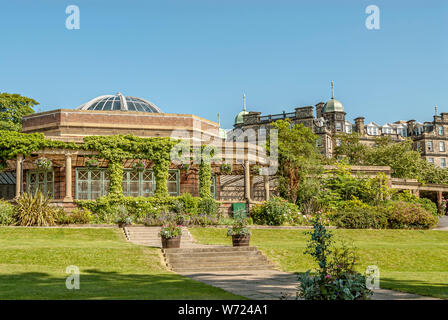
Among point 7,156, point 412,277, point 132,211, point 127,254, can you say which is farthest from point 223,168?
point 412,277

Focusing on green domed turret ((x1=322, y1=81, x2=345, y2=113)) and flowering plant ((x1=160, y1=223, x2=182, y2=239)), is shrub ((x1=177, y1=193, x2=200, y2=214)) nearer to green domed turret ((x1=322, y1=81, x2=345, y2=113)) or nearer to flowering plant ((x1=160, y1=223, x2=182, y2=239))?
flowering plant ((x1=160, y1=223, x2=182, y2=239))

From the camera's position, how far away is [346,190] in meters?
34.8

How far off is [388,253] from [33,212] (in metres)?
15.4

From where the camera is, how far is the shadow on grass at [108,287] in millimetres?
9336

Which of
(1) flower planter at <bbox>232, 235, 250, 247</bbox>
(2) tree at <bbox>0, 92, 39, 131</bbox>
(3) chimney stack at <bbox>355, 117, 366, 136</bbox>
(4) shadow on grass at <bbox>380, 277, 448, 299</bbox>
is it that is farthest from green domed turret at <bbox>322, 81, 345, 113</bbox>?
(4) shadow on grass at <bbox>380, 277, 448, 299</bbox>

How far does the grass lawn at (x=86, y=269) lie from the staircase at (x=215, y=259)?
53cm

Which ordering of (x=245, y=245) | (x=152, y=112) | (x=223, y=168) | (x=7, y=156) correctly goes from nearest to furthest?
(x=245, y=245)
(x=7, y=156)
(x=223, y=168)
(x=152, y=112)

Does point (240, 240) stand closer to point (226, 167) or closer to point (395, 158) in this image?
point (226, 167)

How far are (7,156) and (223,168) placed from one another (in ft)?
39.2

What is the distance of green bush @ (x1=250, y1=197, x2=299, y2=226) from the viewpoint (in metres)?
27.3

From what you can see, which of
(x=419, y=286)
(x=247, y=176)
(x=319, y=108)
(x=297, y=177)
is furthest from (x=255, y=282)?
(x=319, y=108)

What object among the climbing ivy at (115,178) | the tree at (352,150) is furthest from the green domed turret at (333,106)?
the climbing ivy at (115,178)

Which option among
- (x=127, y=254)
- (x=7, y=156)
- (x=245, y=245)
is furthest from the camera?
(x=7, y=156)
